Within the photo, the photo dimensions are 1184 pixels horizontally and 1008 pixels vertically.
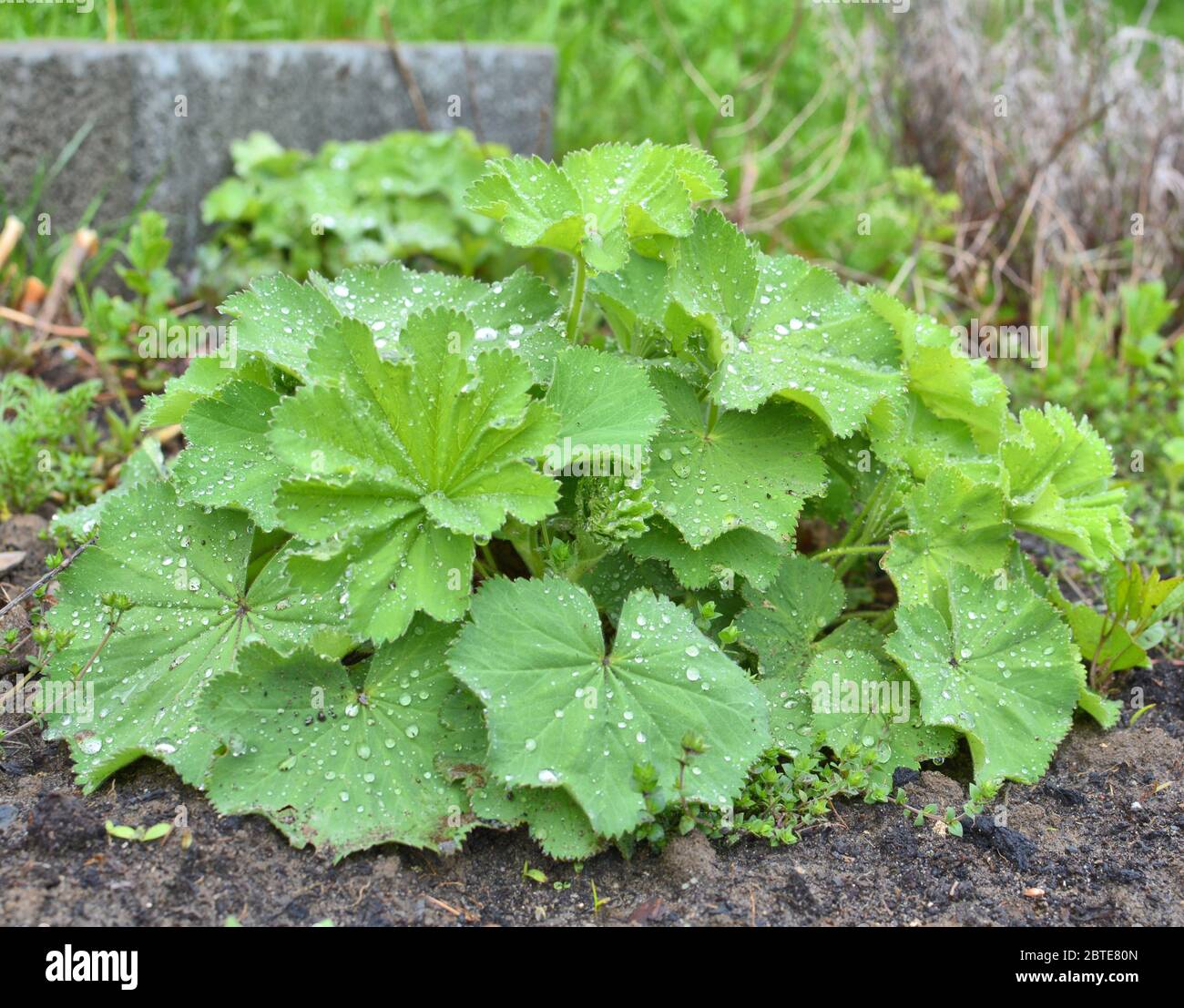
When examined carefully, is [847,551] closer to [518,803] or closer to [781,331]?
[781,331]

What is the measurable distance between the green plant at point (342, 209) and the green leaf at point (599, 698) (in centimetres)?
237

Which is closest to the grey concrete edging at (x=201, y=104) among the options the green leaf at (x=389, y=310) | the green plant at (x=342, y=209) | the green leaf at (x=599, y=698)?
the green plant at (x=342, y=209)

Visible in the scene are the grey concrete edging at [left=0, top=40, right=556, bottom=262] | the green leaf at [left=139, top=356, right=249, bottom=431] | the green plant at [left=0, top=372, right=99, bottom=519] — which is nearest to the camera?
the green leaf at [left=139, top=356, right=249, bottom=431]

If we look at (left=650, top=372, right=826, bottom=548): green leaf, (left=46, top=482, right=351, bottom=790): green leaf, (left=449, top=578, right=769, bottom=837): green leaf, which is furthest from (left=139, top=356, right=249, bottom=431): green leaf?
(left=650, top=372, right=826, bottom=548): green leaf

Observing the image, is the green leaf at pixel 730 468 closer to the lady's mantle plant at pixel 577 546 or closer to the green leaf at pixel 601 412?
the lady's mantle plant at pixel 577 546

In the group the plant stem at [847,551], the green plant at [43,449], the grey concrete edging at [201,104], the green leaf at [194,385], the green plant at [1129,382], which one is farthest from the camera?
the grey concrete edging at [201,104]

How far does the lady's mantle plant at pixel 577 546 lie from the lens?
5.75 ft

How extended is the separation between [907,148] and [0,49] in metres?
3.49

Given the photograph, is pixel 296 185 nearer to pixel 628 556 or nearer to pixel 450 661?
pixel 628 556

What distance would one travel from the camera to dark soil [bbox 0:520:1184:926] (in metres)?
1.67

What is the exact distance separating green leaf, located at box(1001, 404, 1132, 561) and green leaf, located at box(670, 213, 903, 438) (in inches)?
13.1

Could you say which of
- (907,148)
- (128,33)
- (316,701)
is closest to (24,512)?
(316,701)

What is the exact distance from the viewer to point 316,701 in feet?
6.01

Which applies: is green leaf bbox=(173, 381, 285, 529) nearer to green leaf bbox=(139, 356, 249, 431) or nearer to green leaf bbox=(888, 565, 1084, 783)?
green leaf bbox=(139, 356, 249, 431)
